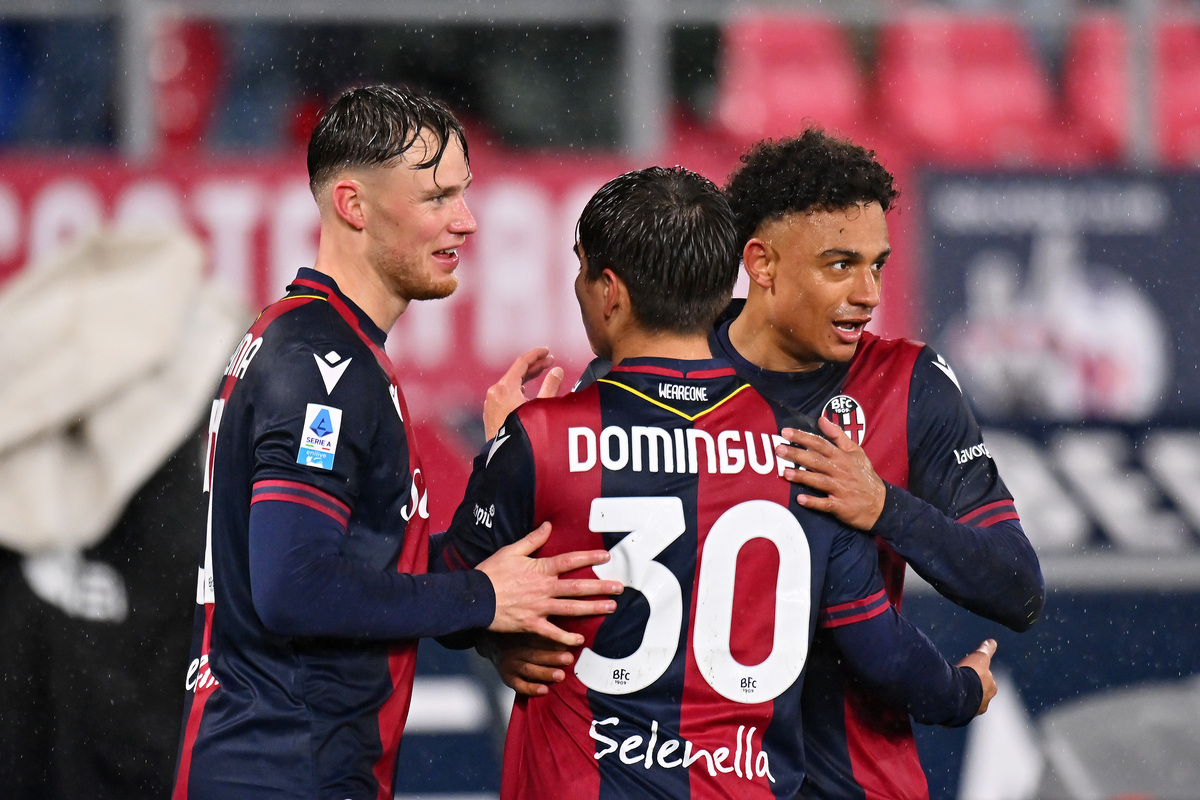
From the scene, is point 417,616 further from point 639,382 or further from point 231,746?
point 639,382

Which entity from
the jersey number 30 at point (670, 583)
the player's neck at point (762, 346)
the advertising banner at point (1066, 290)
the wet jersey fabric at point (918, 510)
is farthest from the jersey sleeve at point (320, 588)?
the advertising banner at point (1066, 290)

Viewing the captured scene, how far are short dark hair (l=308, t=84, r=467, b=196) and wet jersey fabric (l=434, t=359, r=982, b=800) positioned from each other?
52cm

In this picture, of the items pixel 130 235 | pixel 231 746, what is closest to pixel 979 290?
pixel 130 235

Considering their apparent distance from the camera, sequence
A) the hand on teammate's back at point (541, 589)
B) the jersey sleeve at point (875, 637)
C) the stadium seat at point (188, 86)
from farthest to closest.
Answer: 1. the stadium seat at point (188, 86)
2. the jersey sleeve at point (875, 637)
3. the hand on teammate's back at point (541, 589)

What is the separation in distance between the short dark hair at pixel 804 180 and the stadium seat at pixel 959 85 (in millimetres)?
5352

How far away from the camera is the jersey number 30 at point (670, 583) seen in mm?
2209

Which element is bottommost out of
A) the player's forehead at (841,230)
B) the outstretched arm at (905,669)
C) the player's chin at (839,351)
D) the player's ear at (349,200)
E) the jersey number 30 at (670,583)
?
the outstretched arm at (905,669)

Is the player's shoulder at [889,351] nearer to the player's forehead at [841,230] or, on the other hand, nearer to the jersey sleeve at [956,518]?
the jersey sleeve at [956,518]

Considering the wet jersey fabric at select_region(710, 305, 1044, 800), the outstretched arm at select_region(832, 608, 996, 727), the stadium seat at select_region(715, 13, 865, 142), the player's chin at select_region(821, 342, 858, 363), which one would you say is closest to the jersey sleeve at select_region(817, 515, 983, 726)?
the outstretched arm at select_region(832, 608, 996, 727)

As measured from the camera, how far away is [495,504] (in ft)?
7.40

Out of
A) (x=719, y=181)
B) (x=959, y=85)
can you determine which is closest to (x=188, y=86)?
(x=719, y=181)

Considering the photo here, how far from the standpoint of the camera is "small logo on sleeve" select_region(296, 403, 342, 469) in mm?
2141

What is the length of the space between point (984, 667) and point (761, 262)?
89cm

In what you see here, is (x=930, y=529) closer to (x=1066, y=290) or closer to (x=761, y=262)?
(x=761, y=262)
